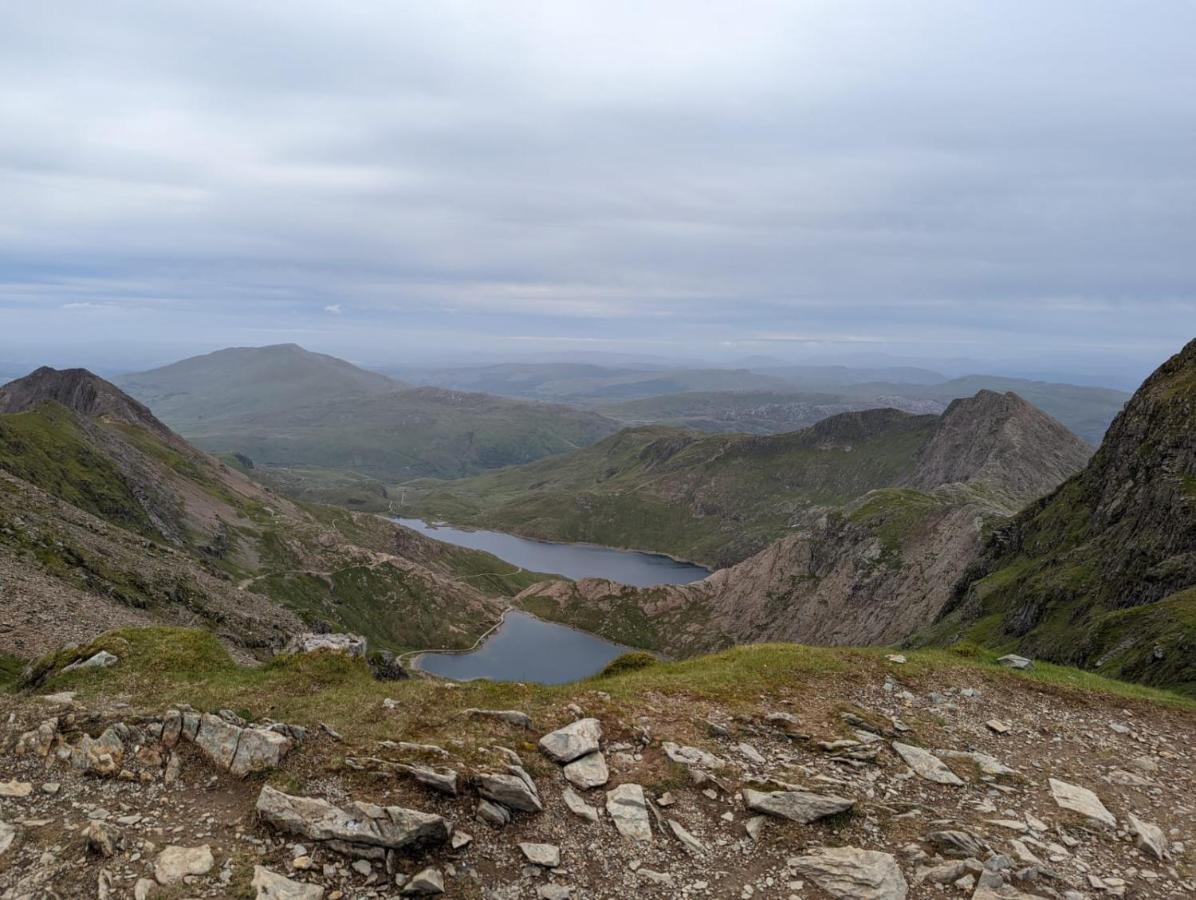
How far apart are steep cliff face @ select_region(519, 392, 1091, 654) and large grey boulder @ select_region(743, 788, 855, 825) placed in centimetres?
10371

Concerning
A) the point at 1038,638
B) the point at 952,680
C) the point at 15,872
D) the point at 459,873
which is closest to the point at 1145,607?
the point at 1038,638

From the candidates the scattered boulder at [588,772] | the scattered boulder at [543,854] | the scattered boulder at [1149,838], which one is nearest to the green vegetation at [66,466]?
the scattered boulder at [588,772]

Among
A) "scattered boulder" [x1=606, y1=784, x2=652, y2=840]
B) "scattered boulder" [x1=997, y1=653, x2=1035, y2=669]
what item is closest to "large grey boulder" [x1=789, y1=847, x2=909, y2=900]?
"scattered boulder" [x1=606, y1=784, x2=652, y2=840]

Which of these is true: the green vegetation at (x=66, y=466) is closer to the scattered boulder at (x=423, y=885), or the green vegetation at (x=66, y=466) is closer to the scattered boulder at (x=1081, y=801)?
the scattered boulder at (x=423, y=885)

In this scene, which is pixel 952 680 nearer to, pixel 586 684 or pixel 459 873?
pixel 586 684

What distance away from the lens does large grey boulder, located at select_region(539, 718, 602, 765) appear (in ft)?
61.5

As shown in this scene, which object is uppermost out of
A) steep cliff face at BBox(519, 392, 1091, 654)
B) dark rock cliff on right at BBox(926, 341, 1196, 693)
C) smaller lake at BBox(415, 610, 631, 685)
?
dark rock cliff on right at BBox(926, 341, 1196, 693)

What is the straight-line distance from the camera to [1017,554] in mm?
83812

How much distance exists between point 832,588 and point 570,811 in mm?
146325

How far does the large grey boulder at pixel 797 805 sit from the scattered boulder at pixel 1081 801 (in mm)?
6815

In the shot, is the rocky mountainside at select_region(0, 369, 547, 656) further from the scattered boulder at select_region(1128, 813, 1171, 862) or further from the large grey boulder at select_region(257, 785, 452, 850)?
→ the scattered boulder at select_region(1128, 813, 1171, 862)

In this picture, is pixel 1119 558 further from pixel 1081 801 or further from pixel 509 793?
pixel 509 793

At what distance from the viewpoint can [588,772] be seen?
18.2 meters

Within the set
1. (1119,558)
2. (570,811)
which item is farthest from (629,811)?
(1119,558)
